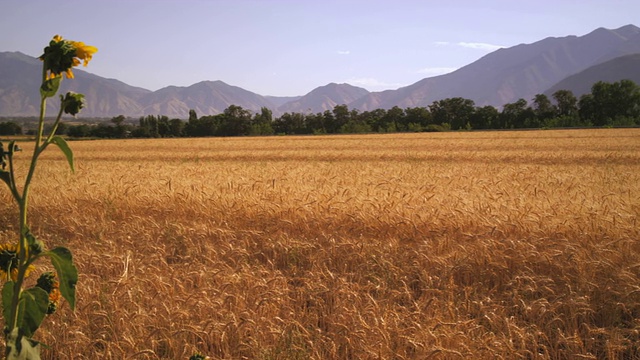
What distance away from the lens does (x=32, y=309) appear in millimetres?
1589

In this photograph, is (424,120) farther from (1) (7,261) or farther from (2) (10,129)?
(1) (7,261)

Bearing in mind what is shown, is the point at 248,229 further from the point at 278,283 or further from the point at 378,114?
the point at 378,114

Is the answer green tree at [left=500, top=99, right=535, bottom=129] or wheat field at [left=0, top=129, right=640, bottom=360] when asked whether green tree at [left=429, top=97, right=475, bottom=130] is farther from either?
wheat field at [left=0, top=129, right=640, bottom=360]

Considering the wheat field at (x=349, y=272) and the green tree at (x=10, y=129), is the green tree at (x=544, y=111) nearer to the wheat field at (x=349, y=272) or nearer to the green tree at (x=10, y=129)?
the wheat field at (x=349, y=272)

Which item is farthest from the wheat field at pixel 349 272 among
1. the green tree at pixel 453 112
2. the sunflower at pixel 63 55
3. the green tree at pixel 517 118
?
the green tree at pixel 453 112

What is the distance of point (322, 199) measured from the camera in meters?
6.86

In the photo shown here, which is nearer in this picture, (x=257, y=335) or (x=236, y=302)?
(x=257, y=335)

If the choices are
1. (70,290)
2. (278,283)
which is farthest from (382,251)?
(70,290)

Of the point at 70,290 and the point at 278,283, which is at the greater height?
the point at 70,290

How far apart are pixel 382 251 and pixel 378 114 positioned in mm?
89125

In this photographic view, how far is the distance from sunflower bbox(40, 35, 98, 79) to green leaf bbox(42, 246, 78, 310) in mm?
631

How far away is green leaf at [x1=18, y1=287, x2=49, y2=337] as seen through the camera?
1.58 m

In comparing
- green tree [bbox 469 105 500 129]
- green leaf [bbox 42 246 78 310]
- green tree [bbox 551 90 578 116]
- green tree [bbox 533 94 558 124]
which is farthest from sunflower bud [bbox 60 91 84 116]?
green tree [bbox 551 90 578 116]

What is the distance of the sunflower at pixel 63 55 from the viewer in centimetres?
154
